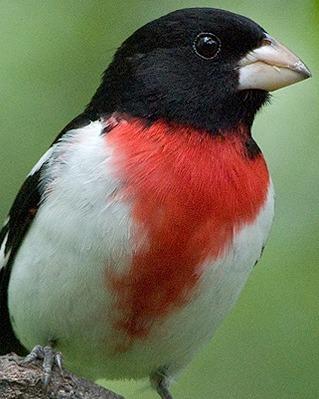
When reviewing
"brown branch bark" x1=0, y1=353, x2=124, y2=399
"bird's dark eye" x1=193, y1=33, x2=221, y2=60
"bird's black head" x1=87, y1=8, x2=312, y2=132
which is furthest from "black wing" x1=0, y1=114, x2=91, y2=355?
"brown branch bark" x1=0, y1=353, x2=124, y2=399

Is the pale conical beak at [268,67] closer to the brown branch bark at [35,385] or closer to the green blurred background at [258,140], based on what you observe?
the green blurred background at [258,140]

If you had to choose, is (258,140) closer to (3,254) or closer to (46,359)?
(3,254)

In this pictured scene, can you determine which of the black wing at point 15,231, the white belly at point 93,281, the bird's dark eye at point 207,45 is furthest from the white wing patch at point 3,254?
the bird's dark eye at point 207,45

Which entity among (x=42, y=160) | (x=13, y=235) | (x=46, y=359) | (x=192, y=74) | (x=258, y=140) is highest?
(x=192, y=74)

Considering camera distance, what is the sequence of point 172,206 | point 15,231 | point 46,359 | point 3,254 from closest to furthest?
point 46,359, point 172,206, point 15,231, point 3,254

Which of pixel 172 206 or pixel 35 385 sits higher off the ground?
pixel 172 206

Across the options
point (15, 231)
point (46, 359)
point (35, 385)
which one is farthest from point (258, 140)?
point (35, 385)
